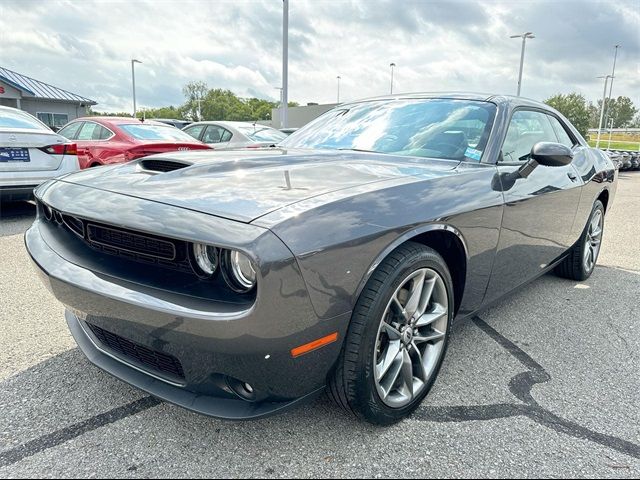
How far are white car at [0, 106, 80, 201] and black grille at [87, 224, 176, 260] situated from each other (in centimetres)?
423

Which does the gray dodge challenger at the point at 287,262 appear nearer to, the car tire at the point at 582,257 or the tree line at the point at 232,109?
the car tire at the point at 582,257

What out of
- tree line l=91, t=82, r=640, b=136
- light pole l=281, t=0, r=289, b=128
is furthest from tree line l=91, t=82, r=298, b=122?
light pole l=281, t=0, r=289, b=128

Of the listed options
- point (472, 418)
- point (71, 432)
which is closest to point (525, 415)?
point (472, 418)

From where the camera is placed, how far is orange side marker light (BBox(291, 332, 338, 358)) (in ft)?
5.17

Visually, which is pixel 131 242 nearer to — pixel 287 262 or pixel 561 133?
pixel 287 262

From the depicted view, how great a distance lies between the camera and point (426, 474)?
5.64 feet

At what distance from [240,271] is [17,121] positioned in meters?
5.59

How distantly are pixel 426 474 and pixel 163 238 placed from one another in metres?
1.25

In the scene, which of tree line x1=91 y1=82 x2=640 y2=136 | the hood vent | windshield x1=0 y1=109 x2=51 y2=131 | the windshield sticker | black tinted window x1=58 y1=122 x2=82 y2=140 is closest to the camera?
the hood vent

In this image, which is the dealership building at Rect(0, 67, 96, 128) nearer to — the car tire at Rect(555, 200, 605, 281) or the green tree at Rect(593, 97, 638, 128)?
the car tire at Rect(555, 200, 605, 281)

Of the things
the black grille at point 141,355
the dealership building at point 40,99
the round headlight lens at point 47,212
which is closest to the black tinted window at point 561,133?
the black grille at point 141,355

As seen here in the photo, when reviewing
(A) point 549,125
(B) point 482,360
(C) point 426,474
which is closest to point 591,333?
(B) point 482,360

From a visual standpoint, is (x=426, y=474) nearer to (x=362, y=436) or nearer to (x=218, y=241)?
(x=362, y=436)

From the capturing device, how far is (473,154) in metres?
2.62
